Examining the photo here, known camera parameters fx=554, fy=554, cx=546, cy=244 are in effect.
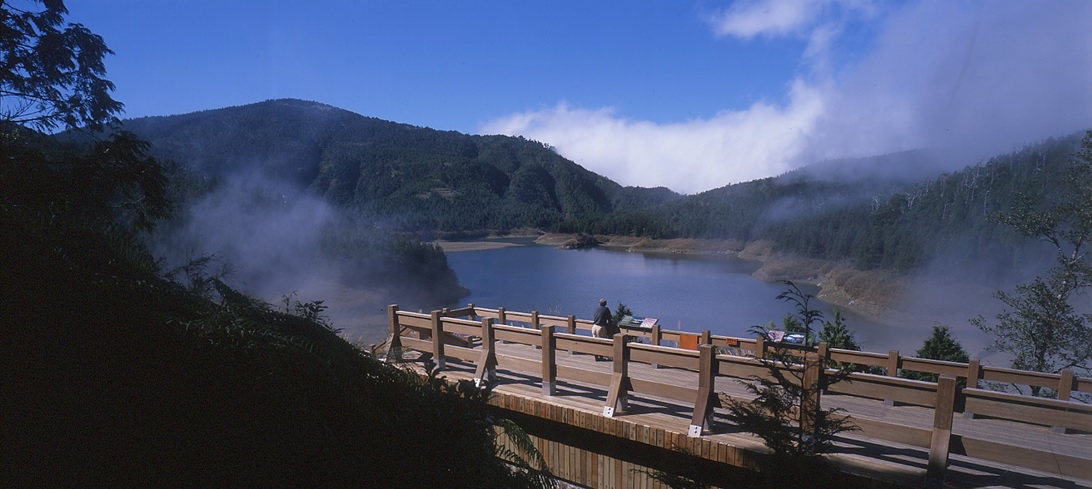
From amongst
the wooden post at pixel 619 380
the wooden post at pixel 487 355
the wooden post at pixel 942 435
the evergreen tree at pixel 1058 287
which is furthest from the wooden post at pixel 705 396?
the evergreen tree at pixel 1058 287

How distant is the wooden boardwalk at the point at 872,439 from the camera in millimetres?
4398

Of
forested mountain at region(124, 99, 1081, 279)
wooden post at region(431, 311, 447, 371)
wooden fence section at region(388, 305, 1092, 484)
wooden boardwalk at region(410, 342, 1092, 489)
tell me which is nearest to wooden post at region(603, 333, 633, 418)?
wooden fence section at region(388, 305, 1092, 484)

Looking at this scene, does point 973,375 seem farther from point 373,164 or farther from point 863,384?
point 373,164

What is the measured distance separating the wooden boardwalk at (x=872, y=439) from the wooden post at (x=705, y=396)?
0.10 metres

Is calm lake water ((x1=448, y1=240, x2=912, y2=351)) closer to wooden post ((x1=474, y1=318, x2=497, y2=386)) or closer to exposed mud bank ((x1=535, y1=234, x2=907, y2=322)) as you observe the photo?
exposed mud bank ((x1=535, y1=234, x2=907, y2=322))

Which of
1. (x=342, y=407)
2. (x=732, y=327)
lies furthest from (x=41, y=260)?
(x=732, y=327)

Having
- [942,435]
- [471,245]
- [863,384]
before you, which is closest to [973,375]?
[942,435]

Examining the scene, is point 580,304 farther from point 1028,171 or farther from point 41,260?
point 41,260

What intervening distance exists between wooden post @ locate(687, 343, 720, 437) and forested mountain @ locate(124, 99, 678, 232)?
88.4 ft

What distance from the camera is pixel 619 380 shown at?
18.8 feet

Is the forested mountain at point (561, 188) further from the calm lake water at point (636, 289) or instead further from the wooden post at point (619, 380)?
the wooden post at point (619, 380)

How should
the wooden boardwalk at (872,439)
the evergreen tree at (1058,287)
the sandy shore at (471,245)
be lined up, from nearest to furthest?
1. the wooden boardwalk at (872,439)
2. the evergreen tree at (1058,287)
3. the sandy shore at (471,245)

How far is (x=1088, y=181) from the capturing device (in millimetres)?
7734

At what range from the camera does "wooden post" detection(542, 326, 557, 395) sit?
6.24m
